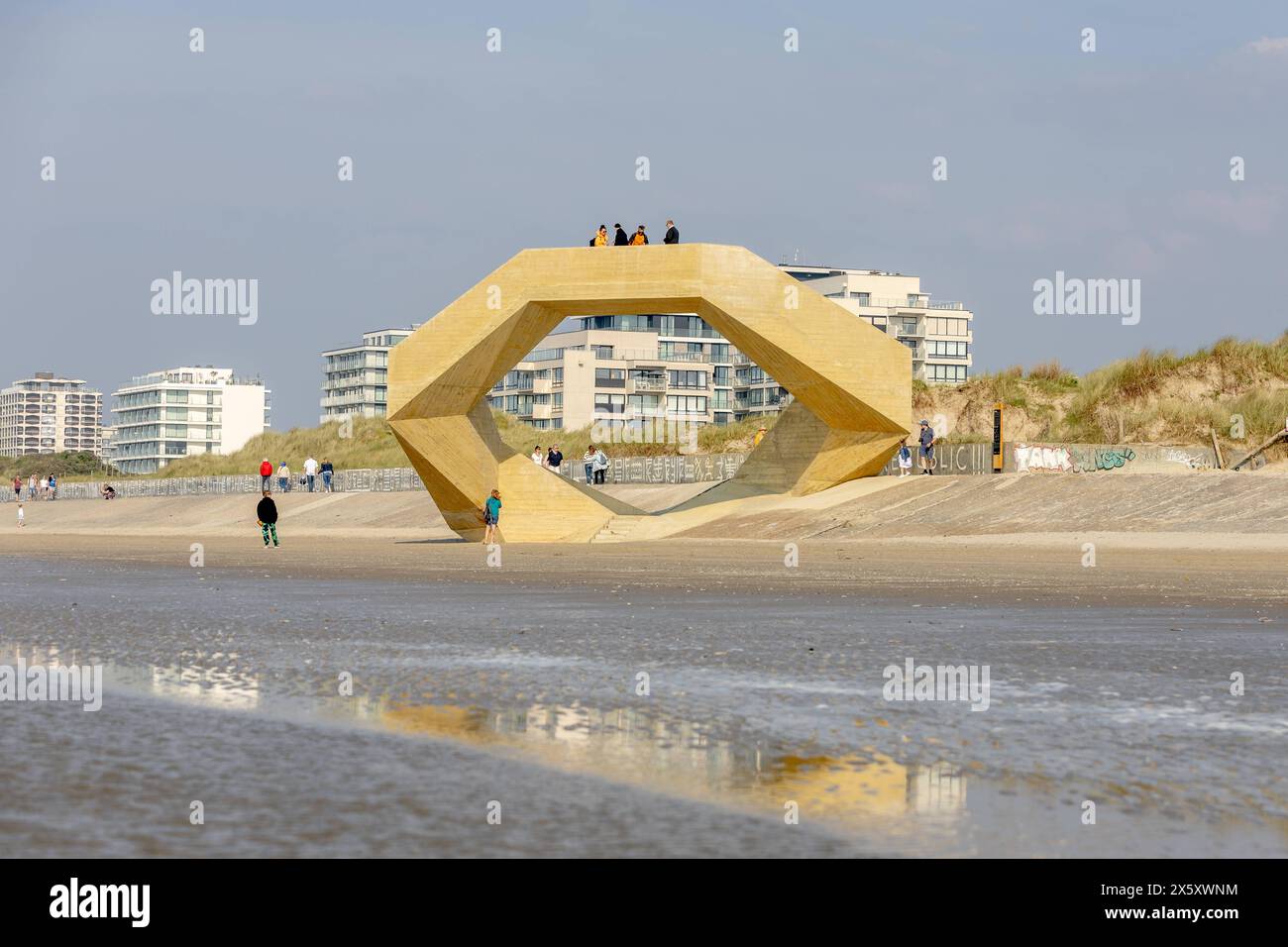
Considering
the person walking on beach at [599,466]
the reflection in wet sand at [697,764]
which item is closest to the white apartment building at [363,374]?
the person walking on beach at [599,466]

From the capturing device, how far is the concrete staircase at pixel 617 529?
3316 centimetres

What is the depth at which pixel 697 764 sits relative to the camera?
5789mm

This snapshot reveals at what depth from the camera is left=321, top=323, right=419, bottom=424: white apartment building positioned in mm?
191125

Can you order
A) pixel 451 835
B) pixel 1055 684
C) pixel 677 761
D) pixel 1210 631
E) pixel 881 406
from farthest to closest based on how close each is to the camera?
pixel 881 406
pixel 1210 631
pixel 1055 684
pixel 677 761
pixel 451 835

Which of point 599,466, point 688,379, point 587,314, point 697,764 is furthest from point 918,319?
point 697,764

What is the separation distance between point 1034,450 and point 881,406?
6.64 metres

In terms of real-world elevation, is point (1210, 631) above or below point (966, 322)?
below

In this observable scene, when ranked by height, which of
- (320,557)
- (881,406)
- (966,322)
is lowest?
(320,557)

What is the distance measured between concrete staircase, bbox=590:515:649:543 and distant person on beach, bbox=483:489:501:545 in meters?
2.07

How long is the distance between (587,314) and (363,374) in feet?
531

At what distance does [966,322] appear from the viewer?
130 metres

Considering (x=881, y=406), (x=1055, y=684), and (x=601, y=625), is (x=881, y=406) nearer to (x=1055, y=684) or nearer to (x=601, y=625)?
(x=601, y=625)

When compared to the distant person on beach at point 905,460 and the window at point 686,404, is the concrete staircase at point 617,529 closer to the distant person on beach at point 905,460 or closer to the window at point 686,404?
the distant person on beach at point 905,460

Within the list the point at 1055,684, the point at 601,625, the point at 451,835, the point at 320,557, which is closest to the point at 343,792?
the point at 451,835
